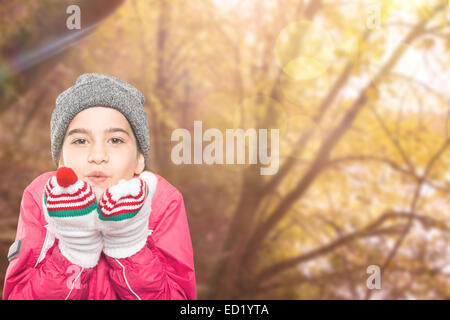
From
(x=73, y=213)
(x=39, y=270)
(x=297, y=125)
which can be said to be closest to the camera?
(x=73, y=213)

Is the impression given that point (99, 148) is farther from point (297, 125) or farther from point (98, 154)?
point (297, 125)

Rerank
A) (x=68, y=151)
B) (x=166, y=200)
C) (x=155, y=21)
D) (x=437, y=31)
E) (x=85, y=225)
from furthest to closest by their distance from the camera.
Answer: (x=155, y=21), (x=437, y=31), (x=166, y=200), (x=68, y=151), (x=85, y=225)

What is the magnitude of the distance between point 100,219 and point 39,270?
28 cm

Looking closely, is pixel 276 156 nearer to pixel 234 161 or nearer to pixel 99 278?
pixel 234 161

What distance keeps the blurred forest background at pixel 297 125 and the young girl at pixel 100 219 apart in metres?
1.66

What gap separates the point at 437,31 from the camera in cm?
261

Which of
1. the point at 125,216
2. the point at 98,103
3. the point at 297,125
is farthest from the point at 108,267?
the point at 297,125

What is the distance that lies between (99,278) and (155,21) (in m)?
2.38

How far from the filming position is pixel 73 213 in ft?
2.89

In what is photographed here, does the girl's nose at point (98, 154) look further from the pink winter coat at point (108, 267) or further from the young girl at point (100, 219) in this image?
the pink winter coat at point (108, 267)

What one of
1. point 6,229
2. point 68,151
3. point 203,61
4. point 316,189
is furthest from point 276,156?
point 6,229

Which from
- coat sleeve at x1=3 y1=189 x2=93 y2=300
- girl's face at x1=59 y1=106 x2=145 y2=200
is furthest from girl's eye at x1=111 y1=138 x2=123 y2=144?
coat sleeve at x1=3 y1=189 x2=93 y2=300

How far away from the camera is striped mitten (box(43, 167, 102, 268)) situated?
34.4 inches
